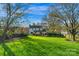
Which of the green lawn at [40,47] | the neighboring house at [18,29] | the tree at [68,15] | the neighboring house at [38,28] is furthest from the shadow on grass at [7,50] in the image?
the tree at [68,15]

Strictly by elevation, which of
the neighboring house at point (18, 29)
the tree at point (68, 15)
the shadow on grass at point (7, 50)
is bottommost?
the shadow on grass at point (7, 50)

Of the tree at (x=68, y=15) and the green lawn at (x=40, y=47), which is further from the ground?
the tree at (x=68, y=15)

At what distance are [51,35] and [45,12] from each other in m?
0.24

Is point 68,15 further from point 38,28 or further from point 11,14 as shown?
point 11,14

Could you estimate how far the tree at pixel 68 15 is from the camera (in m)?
3.95

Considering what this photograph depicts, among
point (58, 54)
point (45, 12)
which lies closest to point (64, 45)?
point (58, 54)

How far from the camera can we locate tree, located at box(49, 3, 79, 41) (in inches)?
155

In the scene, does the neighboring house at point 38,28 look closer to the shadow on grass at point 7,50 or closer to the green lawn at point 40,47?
the green lawn at point 40,47

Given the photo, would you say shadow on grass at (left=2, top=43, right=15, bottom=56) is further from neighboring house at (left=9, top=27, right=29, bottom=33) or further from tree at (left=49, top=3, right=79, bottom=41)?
tree at (left=49, top=3, right=79, bottom=41)

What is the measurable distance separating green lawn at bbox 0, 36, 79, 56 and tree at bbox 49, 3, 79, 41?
0.12 metres

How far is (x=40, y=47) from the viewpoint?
396 cm

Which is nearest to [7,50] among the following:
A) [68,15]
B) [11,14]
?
[11,14]

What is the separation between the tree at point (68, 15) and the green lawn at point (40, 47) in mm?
124

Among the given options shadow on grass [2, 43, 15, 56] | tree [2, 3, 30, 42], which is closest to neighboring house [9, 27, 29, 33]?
tree [2, 3, 30, 42]
